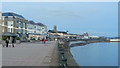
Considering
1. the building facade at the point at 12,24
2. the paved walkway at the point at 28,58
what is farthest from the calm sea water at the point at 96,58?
the building facade at the point at 12,24

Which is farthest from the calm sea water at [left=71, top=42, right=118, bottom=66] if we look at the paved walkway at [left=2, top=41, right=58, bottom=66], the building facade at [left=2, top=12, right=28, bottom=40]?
the building facade at [left=2, top=12, right=28, bottom=40]

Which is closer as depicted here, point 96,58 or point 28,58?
point 28,58

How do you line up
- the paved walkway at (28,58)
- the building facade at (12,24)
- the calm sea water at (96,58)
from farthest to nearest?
the building facade at (12,24)
the calm sea water at (96,58)
the paved walkway at (28,58)

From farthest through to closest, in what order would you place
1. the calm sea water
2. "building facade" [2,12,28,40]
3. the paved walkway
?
"building facade" [2,12,28,40]
the calm sea water
the paved walkway

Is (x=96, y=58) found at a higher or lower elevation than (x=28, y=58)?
lower

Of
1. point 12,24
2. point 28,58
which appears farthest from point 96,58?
point 12,24

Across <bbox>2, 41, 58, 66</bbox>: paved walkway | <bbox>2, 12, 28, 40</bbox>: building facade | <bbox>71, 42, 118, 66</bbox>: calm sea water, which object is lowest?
<bbox>71, 42, 118, 66</bbox>: calm sea water

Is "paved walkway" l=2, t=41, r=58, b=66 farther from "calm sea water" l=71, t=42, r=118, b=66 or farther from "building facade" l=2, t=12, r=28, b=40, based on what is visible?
"building facade" l=2, t=12, r=28, b=40

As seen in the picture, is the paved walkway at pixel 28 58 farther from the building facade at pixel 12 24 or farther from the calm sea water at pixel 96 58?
the building facade at pixel 12 24

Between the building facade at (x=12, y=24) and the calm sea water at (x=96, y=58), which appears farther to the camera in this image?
the building facade at (x=12, y=24)

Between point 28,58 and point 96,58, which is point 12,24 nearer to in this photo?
point 96,58

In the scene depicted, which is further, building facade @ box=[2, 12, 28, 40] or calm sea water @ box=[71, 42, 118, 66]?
building facade @ box=[2, 12, 28, 40]

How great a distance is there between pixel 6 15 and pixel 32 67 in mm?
114414

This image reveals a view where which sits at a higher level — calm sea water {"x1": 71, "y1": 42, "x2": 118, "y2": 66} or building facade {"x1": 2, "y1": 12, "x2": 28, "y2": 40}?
building facade {"x1": 2, "y1": 12, "x2": 28, "y2": 40}
